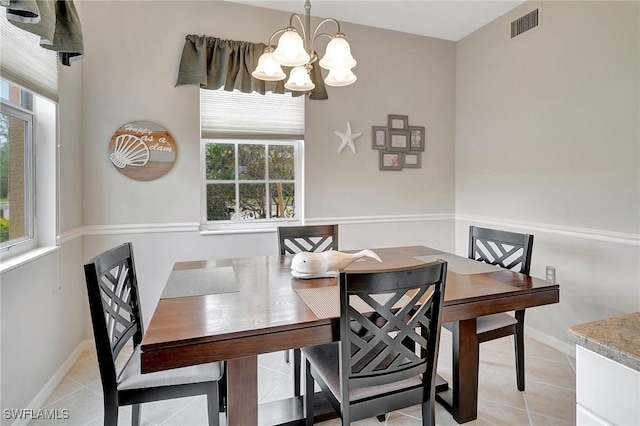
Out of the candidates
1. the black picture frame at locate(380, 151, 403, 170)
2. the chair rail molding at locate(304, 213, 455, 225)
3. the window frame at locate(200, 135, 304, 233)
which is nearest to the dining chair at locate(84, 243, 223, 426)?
the window frame at locate(200, 135, 304, 233)

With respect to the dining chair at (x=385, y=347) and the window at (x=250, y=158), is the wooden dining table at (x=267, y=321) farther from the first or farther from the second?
the window at (x=250, y=158)

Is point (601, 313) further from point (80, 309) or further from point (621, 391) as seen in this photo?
point (80, 309)


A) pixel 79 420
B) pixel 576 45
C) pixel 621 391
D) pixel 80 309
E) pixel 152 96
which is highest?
pixel 576 45

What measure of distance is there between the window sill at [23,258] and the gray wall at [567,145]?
3.50 meters

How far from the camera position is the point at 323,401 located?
199 centimetres

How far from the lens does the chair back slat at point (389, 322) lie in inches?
49.5

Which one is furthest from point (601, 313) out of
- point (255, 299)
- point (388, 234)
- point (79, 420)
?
point (79, 420)

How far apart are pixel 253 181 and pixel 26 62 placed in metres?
1.75

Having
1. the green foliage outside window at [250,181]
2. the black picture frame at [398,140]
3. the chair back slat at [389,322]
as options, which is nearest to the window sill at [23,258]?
the green foliage outside window at [250,181]

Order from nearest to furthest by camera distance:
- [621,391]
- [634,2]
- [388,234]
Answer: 1. [621,391]
2. [634,2]
3. [388,234]

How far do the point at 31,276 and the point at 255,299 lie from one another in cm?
136

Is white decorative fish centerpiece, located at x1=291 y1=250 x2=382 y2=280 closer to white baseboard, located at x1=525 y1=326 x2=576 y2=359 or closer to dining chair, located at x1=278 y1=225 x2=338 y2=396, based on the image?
dining chair, located at x1=278 y1=225 x2=338 y2=396

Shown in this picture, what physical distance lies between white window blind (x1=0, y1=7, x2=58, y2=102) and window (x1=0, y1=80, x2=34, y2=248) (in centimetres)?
10

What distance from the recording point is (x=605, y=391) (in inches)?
32.6
